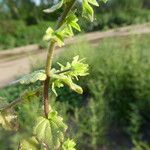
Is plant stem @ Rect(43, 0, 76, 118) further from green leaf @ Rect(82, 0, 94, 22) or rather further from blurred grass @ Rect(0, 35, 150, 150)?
blurred grass @ Rect(0, 35, 150, 150)

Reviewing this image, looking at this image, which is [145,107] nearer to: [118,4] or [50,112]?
[50,112]

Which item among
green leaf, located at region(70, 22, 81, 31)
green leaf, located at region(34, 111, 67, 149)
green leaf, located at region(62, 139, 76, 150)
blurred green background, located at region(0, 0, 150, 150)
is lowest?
blurred green background, located at region(0, 0, 150, 150)

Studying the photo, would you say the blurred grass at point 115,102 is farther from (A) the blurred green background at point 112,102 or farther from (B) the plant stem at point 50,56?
(B) the plant stem at point 50,56

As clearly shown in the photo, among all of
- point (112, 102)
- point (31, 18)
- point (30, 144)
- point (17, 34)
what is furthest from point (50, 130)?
point (31, 18)

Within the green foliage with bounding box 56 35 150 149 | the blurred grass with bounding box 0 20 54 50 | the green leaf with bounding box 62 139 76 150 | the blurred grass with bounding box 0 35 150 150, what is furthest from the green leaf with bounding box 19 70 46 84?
the blurred grass with bounding box 0 20 54 50

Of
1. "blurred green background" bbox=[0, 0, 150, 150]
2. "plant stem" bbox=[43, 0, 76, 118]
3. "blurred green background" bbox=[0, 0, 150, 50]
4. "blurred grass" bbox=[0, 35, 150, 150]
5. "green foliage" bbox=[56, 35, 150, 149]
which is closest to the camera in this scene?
"plant stem" bbox=[43, 0, 76, 118]

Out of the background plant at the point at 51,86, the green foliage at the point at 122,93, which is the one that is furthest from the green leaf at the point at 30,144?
A: the green foliage at the point at 122,93
